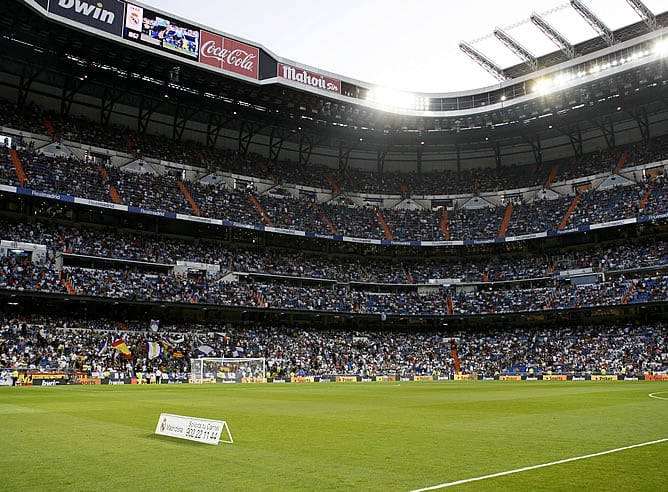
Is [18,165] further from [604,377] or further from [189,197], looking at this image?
[604,377]

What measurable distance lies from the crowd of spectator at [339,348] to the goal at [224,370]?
187 centimetres

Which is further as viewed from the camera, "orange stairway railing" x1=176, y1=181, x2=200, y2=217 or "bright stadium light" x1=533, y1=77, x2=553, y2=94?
"bright stadium light" x1=533, y1=77, x2=553, y2=94

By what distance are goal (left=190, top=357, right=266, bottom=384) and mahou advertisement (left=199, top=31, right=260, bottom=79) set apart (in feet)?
95.0

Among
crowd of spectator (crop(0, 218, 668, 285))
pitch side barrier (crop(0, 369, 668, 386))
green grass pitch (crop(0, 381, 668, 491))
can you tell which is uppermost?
crowd of spectator (crop(0, 218, 668, 285))

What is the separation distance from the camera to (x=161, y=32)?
56938mm

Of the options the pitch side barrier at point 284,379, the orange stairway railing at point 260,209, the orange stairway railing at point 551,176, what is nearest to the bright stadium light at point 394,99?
the orange stairway railing at point 260,209

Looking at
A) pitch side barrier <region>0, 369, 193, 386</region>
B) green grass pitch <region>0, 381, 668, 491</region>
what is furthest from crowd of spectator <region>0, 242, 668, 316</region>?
green grass pitch <region>0, 381, 668, 491</region>

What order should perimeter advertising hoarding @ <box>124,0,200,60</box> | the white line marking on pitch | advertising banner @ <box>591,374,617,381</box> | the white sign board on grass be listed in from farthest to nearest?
advertising banner @ <box>591,374,617,381</box>
perimeter advertising hoarding @ <box>124,0,200,60</box>
the white sign board on grass
the white line marking on pitch

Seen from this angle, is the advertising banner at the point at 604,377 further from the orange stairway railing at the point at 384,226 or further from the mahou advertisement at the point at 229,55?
the mahou advertisement at the point at 229,55

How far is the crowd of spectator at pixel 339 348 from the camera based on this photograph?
2015 inches

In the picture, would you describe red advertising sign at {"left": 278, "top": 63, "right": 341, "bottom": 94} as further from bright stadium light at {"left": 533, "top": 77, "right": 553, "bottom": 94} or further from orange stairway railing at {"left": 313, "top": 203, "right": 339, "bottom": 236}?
bright stadium light at {"left": 533, "top": 77, "right": 553, "bottom": 94}

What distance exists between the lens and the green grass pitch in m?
9.32

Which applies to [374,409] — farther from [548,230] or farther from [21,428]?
[548,230]

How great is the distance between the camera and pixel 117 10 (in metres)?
54.8
